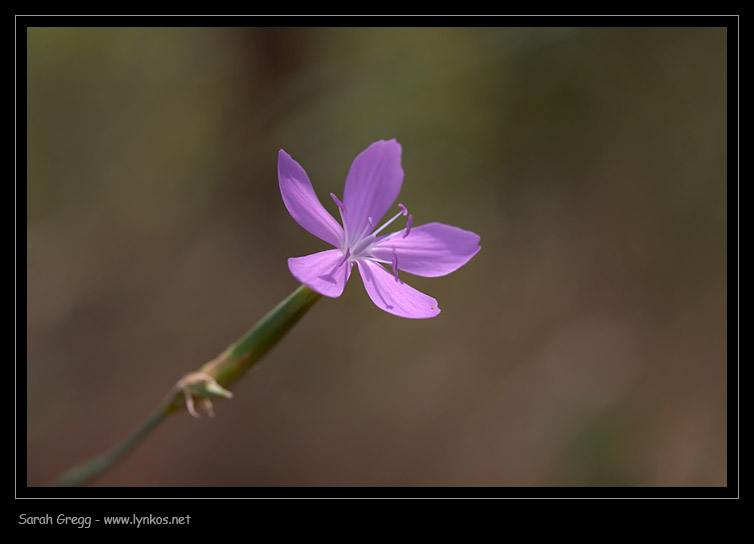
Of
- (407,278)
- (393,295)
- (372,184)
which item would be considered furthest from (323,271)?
(407,278)

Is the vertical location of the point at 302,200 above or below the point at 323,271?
above

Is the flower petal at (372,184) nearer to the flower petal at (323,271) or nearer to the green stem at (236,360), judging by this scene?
the flower petal at (323,271)

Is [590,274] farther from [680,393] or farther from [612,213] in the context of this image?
[680,393]

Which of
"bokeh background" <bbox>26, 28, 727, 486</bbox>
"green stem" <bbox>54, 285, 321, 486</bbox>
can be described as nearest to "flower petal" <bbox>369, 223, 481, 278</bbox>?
"green stem" <bbox>54, 285, 321, 486</bbox>

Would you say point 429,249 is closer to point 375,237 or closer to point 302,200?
point 375,237

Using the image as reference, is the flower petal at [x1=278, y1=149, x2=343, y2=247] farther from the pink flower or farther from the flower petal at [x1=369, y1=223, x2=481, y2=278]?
the flower petal at [x1=369, y1=223, x2=481, y2=278]

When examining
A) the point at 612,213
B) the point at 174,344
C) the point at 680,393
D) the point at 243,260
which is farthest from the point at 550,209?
the point at 174,344
